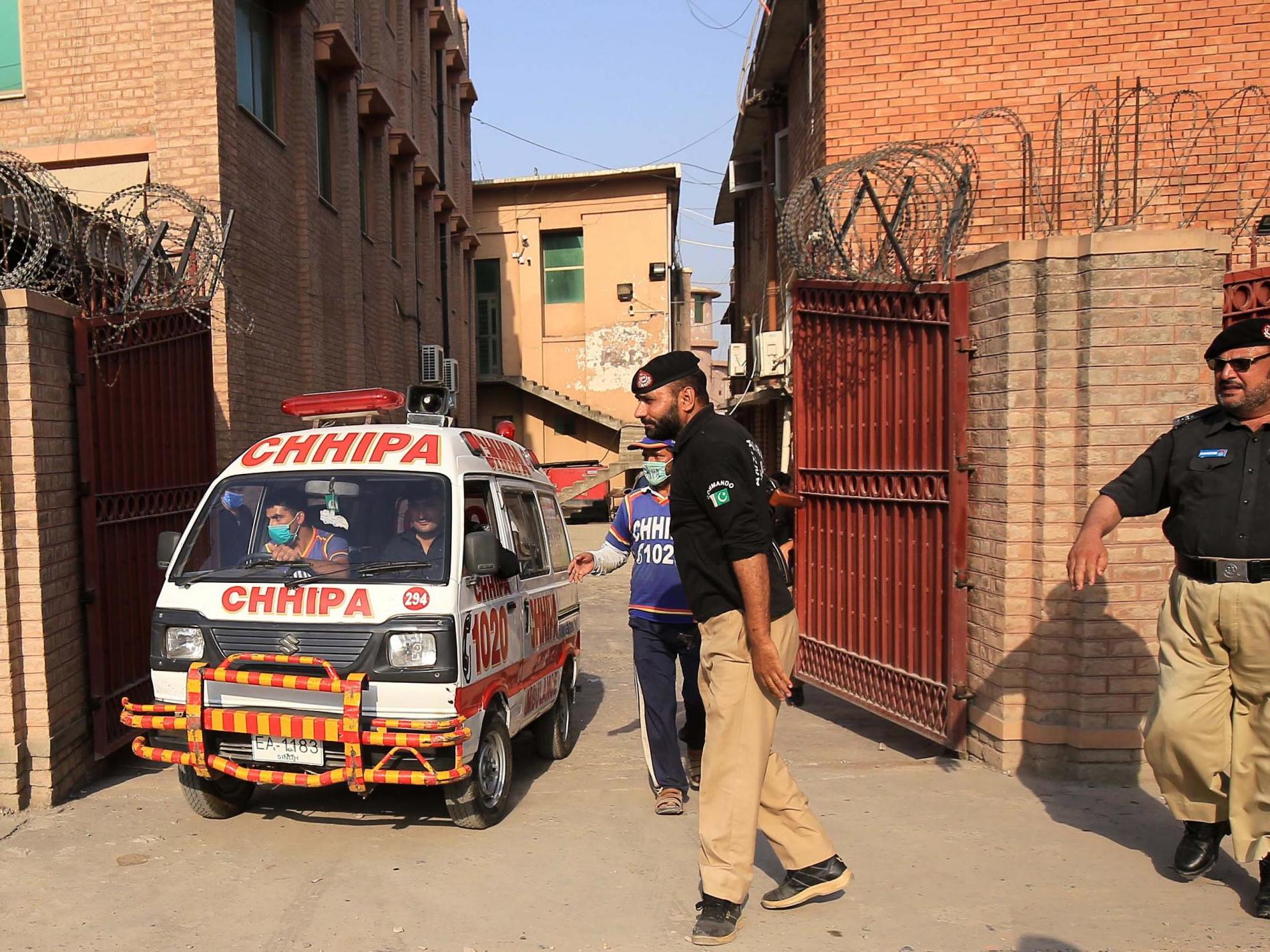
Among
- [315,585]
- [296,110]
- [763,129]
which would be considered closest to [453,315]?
[763,129]

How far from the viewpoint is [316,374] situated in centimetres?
1207

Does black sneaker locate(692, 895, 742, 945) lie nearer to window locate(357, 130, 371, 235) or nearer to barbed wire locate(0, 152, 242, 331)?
barbed wire locate(0, 152, 242, 331)

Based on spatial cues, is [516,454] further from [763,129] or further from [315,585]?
[763,129]

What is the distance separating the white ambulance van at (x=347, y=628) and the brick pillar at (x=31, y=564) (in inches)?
29.1

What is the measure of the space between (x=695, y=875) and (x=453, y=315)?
2174 centimetres

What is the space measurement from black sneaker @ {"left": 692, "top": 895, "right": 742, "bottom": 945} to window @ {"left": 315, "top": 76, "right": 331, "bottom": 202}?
1219cm

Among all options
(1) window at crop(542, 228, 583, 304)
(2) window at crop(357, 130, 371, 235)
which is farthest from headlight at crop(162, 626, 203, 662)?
(1) window at crop(542, 228, 583, 304)

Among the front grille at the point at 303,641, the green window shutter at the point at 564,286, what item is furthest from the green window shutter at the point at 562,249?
the front grille at the point at 303,641

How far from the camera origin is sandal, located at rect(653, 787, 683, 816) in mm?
4914

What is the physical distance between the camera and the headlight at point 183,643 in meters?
4.50

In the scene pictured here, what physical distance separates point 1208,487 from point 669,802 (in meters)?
2.91

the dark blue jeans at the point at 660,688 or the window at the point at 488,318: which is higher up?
the window at the point at 488,318

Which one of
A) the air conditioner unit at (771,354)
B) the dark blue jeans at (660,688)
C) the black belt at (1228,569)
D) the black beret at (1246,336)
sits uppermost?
the air conditioner unit at (771,354)

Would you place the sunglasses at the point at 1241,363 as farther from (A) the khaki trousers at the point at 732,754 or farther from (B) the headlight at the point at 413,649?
(B) the headlight at the point at 413,649
